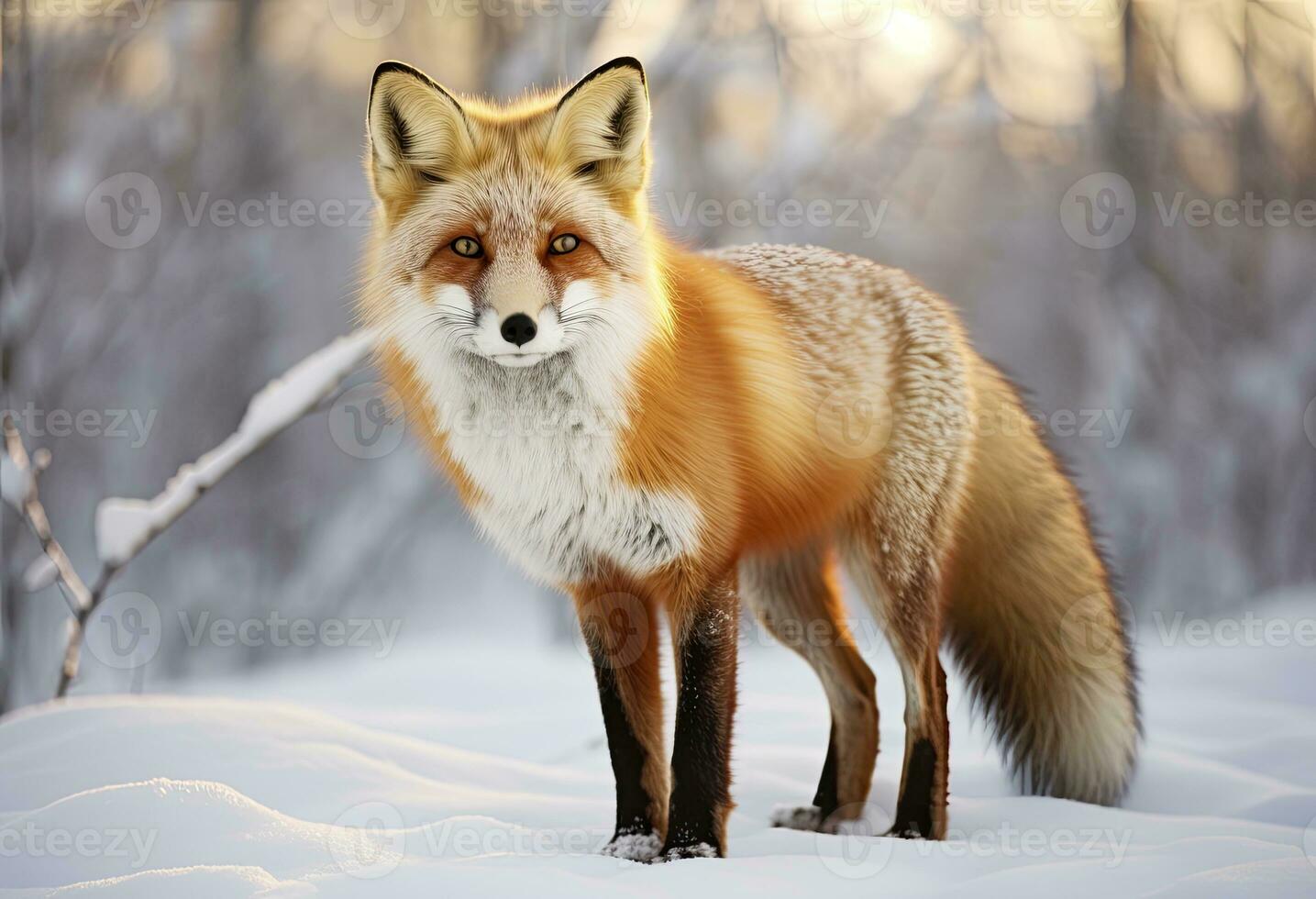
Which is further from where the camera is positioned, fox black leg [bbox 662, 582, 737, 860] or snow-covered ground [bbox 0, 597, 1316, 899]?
fox black leg [bbox 662, 582, 737, 860]

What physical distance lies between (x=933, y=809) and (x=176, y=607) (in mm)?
7419

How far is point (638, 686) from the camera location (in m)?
2.63

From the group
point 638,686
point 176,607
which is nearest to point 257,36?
point 176,607

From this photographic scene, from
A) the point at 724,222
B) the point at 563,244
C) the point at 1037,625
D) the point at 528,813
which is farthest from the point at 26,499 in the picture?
the point at 724,222

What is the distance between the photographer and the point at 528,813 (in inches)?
114

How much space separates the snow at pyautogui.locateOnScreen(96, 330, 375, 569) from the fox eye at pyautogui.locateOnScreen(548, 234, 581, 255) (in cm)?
181

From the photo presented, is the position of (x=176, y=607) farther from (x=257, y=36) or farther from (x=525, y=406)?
(x=525, y=406)

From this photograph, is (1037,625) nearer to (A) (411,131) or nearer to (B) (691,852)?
(B) (691,852)

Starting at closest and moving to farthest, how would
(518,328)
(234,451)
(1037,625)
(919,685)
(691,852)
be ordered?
(518,328) < (691,852) < (919,685) < (1037,625) < (234,451)

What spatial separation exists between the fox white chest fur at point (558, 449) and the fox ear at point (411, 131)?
0.34m

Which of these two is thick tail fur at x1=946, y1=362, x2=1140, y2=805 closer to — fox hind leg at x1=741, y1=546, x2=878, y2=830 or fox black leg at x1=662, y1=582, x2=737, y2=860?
fox hind leg at x1=741, y1=546, x2=878, y2=830

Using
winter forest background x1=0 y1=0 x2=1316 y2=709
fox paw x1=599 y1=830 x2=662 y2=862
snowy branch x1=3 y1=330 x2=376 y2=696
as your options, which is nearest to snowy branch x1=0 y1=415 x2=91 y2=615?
snowy branch x1=3 y1=330 x2=376 y2=696

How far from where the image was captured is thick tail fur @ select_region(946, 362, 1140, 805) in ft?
9.97

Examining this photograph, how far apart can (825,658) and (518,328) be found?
1696 mm
